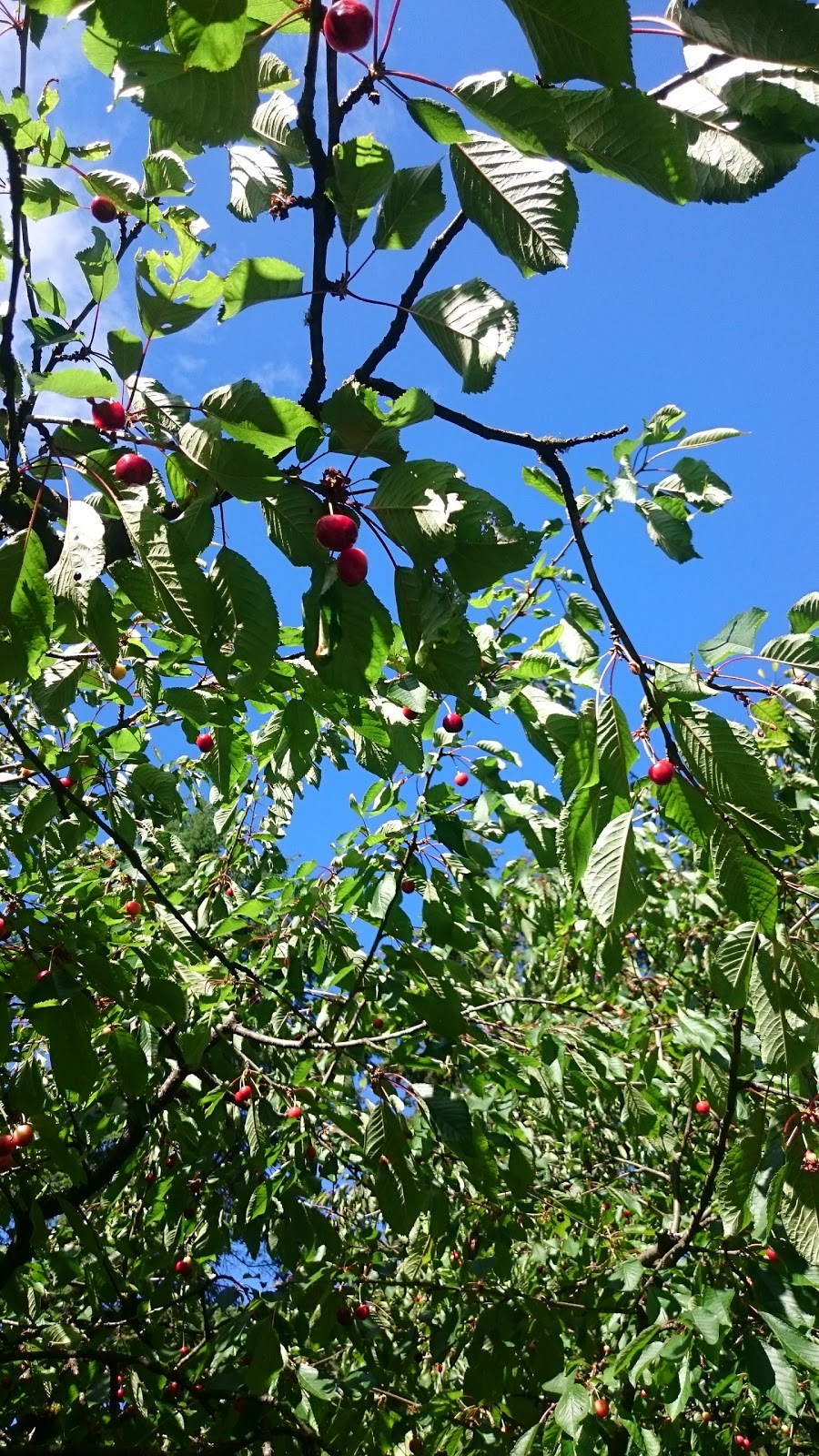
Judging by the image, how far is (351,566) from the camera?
1146mm

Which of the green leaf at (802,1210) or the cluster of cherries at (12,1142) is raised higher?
the cluster of cherries at (12,1142)

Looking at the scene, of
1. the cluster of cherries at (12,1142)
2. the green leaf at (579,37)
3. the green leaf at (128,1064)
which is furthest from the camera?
the cluster of cherries at (12,1142)

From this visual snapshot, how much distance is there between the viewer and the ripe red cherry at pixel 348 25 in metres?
0.95

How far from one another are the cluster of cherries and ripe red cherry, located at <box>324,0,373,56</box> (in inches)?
94.7

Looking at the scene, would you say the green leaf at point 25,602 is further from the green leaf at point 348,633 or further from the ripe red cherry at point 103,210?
the ripe red cherry at point 103,210

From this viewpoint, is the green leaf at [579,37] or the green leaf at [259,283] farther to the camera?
the green leaf at [259,283]

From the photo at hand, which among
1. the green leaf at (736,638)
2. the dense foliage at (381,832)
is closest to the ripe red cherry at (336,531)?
the dense foliage at (381,832)

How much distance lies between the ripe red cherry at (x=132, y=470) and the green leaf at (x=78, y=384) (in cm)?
14

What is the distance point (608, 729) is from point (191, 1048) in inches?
61.8

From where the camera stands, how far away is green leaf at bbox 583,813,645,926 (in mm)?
1222

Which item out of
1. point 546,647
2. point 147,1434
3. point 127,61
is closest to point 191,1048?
point 147,1434

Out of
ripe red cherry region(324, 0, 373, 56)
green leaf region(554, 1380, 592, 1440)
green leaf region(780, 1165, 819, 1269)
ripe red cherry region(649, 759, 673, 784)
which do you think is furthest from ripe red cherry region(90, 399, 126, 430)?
green leaf region(554, 1380, 592, 1440)

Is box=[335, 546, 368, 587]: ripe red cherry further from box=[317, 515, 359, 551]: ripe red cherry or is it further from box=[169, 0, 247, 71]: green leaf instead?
box=[169, 0, 247, 71]: green leaf

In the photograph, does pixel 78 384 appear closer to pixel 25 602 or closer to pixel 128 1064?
pixel 25 602
